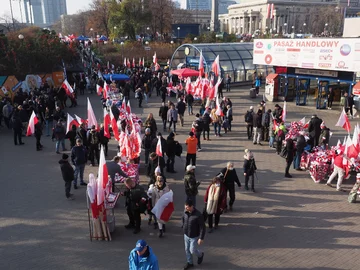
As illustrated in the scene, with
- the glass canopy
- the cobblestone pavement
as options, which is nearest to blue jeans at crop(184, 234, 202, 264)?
the cobblestone pavement

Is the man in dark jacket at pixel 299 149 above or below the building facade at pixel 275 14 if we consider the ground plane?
below

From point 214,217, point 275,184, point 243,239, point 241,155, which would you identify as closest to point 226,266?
point 243,239

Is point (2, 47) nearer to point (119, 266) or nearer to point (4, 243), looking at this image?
point (4, 243)

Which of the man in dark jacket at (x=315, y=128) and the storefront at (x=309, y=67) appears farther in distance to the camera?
the storefront at (x=309, y=67)

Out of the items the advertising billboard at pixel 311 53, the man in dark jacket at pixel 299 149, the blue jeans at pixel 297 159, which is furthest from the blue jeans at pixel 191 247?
the advertising billboard at pixel 311 53

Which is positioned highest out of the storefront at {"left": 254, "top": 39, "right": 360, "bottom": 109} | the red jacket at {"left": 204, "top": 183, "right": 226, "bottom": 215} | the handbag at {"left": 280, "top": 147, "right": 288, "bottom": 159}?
the storefront at {"left": 254, "top": 39, "right": 360, "bottom": 109}

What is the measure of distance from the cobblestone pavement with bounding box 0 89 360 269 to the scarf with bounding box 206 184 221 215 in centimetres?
65

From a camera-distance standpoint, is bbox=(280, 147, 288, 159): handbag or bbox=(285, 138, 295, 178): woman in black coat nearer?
bbox=(285, 138, 295, 178): woman in black coat

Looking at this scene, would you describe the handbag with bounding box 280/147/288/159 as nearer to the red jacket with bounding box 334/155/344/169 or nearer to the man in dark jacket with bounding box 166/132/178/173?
the red jacket with bounding box 334/155/344/169

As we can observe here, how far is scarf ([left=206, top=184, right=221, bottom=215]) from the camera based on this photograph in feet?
25.3

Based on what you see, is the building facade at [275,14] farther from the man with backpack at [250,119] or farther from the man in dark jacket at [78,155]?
the man in dark jacket at [78,155]

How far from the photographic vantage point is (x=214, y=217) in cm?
852

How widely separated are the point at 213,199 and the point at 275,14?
110 meters

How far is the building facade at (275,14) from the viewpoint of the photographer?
338ft
